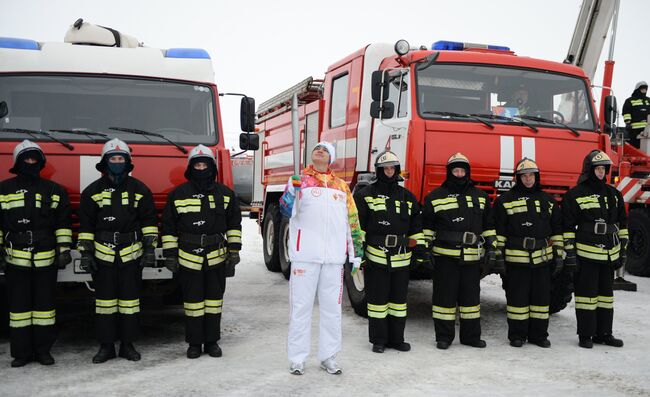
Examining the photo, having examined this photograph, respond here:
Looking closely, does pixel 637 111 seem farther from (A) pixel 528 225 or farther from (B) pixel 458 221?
(B) pixel 458 221

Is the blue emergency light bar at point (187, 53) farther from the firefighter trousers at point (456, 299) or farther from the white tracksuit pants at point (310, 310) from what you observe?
the firefighter trousers at point (456, 299)

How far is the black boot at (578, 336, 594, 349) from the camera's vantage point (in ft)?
21.1

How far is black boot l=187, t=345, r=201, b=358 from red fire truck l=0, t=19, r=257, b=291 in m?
0.65

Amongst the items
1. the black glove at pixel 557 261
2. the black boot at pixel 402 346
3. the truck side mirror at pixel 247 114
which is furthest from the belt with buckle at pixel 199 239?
the black glove at pixel 557 261

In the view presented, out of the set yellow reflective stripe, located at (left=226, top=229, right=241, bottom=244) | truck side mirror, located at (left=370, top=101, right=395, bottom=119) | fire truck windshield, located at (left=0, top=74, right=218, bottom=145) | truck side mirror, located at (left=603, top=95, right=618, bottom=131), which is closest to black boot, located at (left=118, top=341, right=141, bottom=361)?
yellow reflective stripe, located at (left=226, top=229, right=241, bottom=244)

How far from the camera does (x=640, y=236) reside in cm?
1114

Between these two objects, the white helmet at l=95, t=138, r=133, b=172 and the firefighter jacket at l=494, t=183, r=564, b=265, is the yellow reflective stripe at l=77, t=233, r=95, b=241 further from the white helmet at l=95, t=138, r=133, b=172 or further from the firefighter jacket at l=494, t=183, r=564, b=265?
the firefighter jacket at l=494, t=183, r=564, b=265

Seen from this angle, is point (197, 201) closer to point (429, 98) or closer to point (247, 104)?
point (247, 104)

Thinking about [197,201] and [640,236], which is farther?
[640,236]

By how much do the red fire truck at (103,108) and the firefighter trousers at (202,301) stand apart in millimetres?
302

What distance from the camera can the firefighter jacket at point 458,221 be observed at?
6.38m

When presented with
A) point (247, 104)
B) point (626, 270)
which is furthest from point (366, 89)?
point (626, 270)

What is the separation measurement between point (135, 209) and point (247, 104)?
1835 millimetres

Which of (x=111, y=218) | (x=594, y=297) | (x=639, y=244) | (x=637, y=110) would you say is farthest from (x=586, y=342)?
(x=637, y=110)
